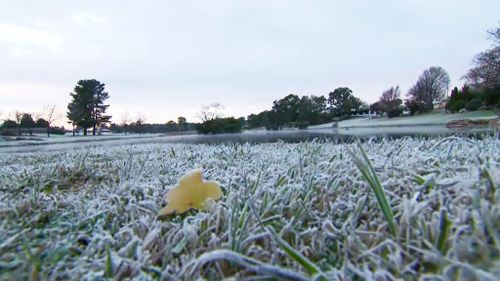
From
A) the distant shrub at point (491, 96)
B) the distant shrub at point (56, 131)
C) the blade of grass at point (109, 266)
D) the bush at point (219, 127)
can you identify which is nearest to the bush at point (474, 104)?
the distant shrub at point (491, 96)

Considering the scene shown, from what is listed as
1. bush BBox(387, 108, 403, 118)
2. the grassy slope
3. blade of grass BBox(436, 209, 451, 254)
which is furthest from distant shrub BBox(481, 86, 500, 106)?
blade of grass BBox(436, 209, 451, 254)

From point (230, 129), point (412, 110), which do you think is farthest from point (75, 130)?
point (412, 110)

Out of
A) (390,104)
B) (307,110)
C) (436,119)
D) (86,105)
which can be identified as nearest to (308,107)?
(307,110)

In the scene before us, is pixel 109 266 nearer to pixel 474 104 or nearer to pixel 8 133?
pixel 474 104

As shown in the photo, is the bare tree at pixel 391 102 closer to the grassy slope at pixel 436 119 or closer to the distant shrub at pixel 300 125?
the grassy slope at pixel 436 119

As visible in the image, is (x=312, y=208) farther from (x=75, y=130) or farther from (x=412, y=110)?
(x=75, y=130)
